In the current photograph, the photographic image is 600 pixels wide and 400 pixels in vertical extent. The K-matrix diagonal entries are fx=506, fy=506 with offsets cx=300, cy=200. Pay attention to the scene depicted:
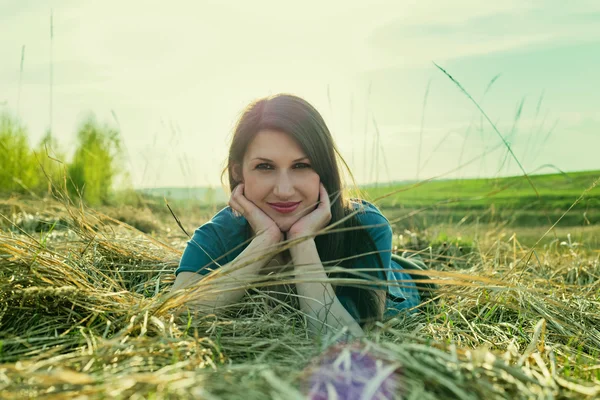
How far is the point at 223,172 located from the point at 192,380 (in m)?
2.11

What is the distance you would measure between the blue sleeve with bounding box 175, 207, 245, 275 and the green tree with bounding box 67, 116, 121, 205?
6.93 metres

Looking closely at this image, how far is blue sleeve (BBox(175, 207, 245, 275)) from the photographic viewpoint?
249cm

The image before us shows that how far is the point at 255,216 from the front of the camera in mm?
2535

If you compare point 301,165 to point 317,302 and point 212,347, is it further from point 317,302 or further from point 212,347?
point 212,347

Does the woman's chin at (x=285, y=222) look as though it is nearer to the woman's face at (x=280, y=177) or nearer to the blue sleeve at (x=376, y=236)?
the woman's face at (x=280, y=177)

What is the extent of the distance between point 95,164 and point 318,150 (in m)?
7.72

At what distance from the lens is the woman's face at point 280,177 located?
8.05 feet

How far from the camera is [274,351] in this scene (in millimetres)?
1635

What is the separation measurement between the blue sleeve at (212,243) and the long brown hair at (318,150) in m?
0.30

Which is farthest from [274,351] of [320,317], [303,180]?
[303,180]

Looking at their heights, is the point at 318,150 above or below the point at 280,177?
above

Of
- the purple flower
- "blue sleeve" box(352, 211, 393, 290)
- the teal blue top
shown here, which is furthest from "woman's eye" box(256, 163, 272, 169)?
the purple flower

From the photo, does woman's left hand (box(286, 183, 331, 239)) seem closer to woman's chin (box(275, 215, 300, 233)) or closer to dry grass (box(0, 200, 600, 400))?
woman's chin (box(275, 215, 300, 233))

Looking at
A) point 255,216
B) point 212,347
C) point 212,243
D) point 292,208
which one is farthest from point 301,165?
point 212,347
